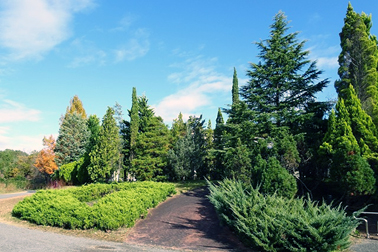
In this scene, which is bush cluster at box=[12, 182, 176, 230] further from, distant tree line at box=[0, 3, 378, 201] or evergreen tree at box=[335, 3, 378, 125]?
evergreen tree at box=[335, 3, 378, 125]

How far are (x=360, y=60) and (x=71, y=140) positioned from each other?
25.8 m

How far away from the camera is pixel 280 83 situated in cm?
1462

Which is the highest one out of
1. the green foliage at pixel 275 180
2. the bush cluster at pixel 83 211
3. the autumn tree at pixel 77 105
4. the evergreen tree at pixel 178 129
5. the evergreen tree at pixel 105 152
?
the autumn tree at pixel 77 105

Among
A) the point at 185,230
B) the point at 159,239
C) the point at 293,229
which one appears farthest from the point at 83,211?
the point at 293,229

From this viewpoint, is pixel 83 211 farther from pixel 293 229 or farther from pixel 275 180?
pixel 275 180

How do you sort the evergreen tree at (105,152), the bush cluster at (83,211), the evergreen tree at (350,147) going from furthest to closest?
the evergreen tree at (105,152)
the bush cluster at (83,211)
the evergreen tree at (350,147)

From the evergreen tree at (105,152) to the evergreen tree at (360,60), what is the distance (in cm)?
1585

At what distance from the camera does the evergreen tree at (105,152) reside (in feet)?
64.8

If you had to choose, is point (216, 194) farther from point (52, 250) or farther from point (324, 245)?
point (52, 250)

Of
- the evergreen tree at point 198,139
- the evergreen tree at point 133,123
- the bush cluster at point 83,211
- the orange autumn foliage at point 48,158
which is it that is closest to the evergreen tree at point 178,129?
the evergreen tree at point 198,139

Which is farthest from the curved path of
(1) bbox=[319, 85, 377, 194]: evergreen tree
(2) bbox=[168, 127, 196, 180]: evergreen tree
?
(2) bbox=[168, 127, 196, 180]: evergreen tree

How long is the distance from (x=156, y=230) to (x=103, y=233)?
178cm

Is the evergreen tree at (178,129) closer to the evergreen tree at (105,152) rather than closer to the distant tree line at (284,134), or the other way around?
the distant tree line at (284,134)

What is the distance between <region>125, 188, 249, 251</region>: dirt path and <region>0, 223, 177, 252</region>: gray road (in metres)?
0.72
